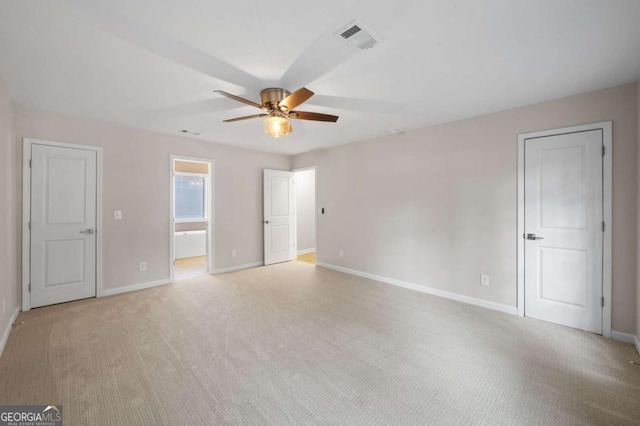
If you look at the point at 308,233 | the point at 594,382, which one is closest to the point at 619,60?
the point at 594,382

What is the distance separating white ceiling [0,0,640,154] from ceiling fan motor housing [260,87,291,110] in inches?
2.3

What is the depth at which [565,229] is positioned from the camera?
2887 millimetres

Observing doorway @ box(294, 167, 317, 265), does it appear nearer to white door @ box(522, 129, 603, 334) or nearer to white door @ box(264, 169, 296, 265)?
white door @ box(264, 169, 296, 265)

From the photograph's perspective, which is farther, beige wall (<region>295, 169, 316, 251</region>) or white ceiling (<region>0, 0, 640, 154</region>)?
beige wall (<region>295, 169, 316, 251</region>)

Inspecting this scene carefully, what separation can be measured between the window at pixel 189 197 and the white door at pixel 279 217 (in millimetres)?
2571

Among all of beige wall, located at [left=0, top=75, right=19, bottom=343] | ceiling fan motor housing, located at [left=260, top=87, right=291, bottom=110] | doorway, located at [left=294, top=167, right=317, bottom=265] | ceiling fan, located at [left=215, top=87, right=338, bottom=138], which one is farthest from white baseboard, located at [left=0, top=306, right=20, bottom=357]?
doorway, located at [left=294, top=167, right=317, bottom=265]

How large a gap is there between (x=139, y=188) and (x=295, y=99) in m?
3.20

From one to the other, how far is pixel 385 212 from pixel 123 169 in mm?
4094

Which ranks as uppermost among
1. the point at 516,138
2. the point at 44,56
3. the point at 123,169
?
the point at 44,56

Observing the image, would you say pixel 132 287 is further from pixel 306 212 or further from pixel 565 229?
pixel 565 229

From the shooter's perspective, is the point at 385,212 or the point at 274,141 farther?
the point at 274,141

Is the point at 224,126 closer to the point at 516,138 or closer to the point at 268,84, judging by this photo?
the point at 268,84

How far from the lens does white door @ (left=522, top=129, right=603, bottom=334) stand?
273 cm

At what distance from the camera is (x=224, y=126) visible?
12.9 ft
